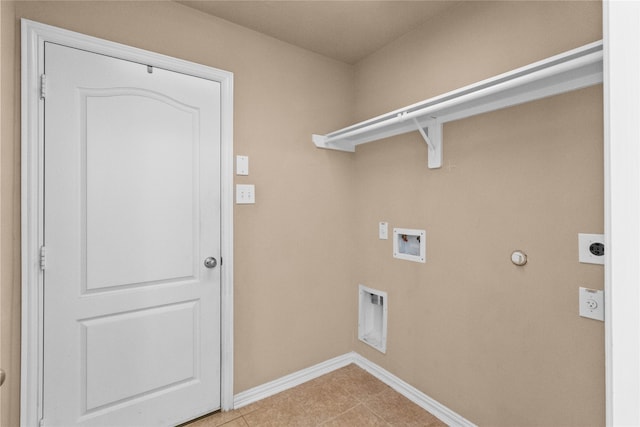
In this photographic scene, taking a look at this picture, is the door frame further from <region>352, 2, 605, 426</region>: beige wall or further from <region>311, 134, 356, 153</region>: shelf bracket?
<region>352, 2, 605, 426</region>: beige wall

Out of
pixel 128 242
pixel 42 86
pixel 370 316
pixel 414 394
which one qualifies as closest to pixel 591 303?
pixel 414 394

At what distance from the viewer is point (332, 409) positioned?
1.92m

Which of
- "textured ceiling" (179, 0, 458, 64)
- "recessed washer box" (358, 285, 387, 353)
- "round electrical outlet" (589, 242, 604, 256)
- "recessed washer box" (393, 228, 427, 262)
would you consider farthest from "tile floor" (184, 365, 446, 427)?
"textured ceiling" (179, 0, 458, 64)

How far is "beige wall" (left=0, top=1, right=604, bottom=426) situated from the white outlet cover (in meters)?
0.03

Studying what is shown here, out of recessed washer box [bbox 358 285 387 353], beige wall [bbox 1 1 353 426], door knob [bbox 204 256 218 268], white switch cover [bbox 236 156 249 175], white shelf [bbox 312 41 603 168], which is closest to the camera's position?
white shelf [bbox 312 41 603 168]

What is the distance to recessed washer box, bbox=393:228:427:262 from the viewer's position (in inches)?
76.5

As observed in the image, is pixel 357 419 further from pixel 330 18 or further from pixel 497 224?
pixel 330 18

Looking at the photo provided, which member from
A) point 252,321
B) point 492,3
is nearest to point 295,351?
point 252,321

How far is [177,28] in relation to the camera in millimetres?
1753

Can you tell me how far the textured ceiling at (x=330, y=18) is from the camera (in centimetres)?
177

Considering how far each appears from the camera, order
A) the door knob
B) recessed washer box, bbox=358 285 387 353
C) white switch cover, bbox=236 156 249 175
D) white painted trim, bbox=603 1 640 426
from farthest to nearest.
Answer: recessed washer box, bbox=358 285 387 353
white switch cover, bbox=236 156 249 175
the door knob
white painted trim, bbox=603 1 640 426

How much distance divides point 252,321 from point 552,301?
5.47ft

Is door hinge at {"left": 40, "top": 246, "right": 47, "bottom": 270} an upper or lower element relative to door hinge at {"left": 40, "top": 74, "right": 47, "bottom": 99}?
lower

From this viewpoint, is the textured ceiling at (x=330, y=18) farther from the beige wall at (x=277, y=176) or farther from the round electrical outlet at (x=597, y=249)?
the round electrical outlet at (x=597, y=249)
